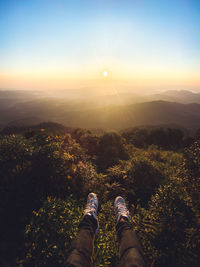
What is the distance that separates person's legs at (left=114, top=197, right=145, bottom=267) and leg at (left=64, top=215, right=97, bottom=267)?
54 cm

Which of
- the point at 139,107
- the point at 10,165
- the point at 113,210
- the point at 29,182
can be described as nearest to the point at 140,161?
the point at 113,210

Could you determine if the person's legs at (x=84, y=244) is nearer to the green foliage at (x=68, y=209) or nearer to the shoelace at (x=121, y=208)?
the green foliage at (x=68, y=209)

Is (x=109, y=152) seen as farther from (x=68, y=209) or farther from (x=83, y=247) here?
(x=83, y=247)

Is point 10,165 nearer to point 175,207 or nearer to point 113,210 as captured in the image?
point 113,210

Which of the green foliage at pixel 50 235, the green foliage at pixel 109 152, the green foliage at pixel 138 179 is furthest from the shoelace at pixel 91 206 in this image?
→ the green foliage at pixel 109 152

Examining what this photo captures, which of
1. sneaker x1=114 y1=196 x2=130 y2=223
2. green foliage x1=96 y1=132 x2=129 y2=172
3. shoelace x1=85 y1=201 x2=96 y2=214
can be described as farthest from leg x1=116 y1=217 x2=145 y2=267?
green foliage x1=96 y1=132 x2=129 y2=172

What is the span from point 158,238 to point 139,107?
102 meters

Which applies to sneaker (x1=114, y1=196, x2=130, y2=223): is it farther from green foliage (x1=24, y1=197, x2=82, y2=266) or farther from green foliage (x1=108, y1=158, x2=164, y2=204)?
green foliage (x1=24, y1=197, x2=82, y2=266)

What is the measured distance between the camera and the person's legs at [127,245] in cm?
220

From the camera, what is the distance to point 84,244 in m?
2.46

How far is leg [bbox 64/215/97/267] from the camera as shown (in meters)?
2.12

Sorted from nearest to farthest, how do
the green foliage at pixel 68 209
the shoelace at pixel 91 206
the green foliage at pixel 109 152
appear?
the green foliage at pixel 68 209 < the shoelace at pixel 91 206 < the green foliage at pixel 109 152

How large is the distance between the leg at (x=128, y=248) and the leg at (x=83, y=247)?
54cm

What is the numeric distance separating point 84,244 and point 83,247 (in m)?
0.07
